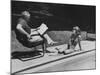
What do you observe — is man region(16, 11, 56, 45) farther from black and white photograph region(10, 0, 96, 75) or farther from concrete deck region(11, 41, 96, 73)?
concrete deck region(11, 41, 96, 73)

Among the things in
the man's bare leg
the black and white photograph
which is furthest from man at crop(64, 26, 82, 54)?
the man's bare leg

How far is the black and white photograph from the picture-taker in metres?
2.03

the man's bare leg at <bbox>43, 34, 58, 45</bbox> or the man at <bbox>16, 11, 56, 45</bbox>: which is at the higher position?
the man at <bbox>16, 11, 56, 45</bbox>

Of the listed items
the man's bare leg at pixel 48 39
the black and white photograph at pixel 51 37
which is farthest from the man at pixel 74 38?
the man's bare leg at pixel 48 39

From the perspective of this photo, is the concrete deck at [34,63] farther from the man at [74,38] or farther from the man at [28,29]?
the man at [28,29]

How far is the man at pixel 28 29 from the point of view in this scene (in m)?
2.04

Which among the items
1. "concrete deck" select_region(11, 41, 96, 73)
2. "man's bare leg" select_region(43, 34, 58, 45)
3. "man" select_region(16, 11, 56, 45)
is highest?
"man" select_region(16, 11, 56, 45)

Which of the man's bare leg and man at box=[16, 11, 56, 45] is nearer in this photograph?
man at box=[16, 11, 56, 45]

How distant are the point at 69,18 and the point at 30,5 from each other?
1.71 feet

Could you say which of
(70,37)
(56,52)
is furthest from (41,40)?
(70,37)

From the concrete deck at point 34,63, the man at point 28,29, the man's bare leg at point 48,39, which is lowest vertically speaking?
the concrete deck at point 34,63

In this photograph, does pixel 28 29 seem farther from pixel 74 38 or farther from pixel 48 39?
pixel 74 38

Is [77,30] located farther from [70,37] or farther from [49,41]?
[49,41]

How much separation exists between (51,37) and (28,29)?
0.30 metres
